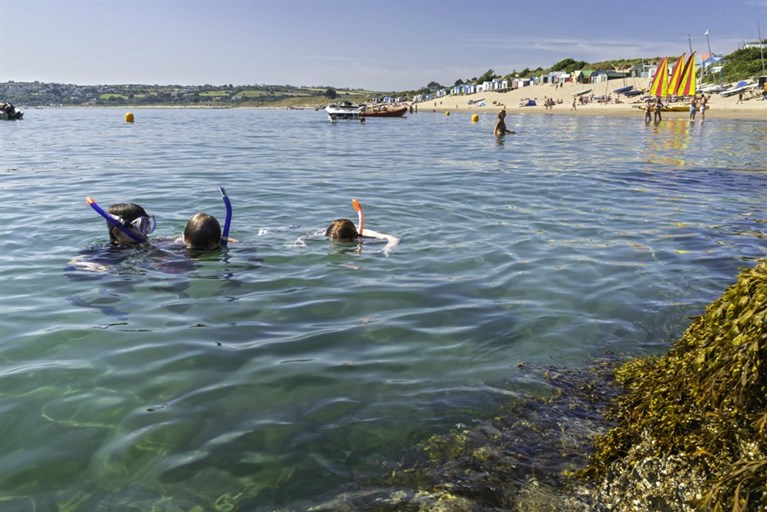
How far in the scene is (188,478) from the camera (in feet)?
10.3

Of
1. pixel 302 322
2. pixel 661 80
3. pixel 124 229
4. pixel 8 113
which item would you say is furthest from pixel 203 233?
pixel 8 113

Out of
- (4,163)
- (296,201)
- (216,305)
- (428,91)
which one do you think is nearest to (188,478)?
(216,305)

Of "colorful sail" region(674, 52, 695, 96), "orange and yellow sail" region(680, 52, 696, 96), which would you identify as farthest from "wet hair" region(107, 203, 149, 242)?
"orange and yellow sail" region(680, 52, 696, 96)

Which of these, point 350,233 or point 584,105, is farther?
point 584,105

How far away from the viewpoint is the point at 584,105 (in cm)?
7012

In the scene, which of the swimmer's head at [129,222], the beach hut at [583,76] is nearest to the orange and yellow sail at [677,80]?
the beach hut at [583,76]

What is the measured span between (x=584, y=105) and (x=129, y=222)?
72.1m

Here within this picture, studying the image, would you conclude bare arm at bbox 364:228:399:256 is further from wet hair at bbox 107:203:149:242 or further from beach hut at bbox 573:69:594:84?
beach hut at bbox 573:69:594:84

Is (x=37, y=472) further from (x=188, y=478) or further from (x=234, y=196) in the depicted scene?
(x=234, y=196)

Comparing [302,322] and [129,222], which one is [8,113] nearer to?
[129,222]

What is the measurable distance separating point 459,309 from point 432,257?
200cm

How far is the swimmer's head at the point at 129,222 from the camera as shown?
6875mm

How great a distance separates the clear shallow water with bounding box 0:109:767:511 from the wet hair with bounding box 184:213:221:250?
25cm

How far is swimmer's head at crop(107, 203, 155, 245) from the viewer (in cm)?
688
